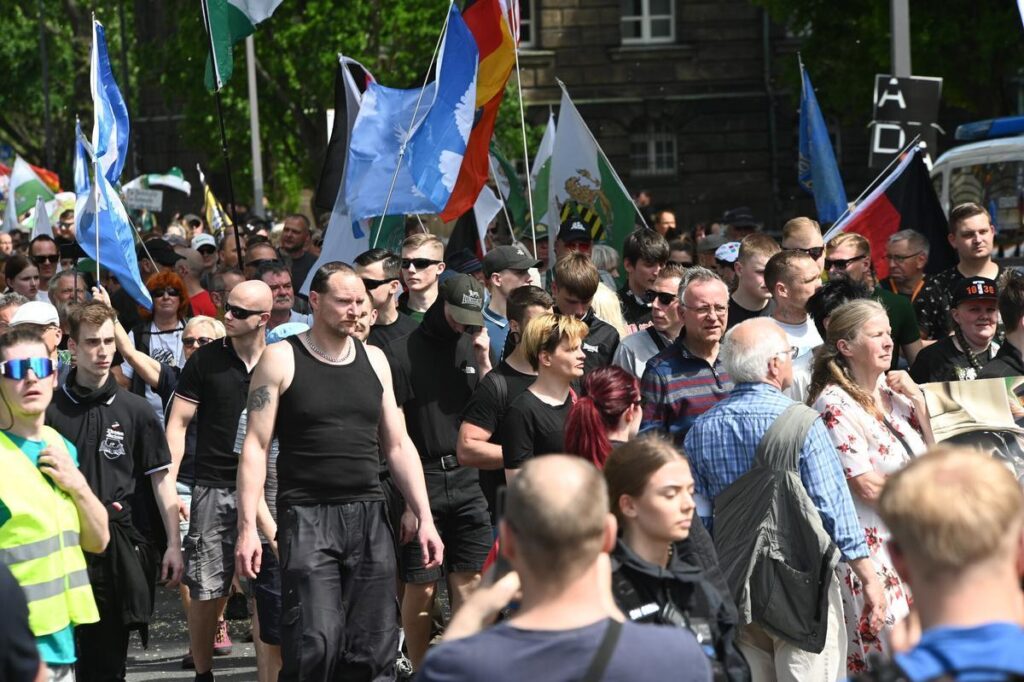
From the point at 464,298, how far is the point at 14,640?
4.28m

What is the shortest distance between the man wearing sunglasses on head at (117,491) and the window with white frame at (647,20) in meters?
31.2

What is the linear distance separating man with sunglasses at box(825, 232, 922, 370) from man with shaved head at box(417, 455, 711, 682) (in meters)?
4.63

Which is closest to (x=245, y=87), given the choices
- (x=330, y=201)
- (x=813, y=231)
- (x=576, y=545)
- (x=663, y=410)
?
(x=330, y=201)

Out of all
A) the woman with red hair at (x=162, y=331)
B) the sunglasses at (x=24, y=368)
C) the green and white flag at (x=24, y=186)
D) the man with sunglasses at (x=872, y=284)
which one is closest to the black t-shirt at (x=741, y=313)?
the man with sunglasses at (x=872, y=284)

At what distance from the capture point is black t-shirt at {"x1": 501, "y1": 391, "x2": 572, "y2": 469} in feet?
22.3

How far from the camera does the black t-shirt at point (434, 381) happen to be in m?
8.10

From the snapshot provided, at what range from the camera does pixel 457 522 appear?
8109 mm

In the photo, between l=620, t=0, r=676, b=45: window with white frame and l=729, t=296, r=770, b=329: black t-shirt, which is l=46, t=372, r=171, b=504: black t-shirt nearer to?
l=729, t=296, r=770, b=329: black t-shirt

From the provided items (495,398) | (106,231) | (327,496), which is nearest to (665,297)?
(495,398)

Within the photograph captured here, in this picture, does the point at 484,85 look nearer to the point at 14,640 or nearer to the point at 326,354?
the point at 326,354

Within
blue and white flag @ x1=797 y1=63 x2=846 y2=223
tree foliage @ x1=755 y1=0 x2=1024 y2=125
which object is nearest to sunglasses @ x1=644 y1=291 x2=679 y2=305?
blue and white flag @ x1=797 y1=63 x2=846 y2=223

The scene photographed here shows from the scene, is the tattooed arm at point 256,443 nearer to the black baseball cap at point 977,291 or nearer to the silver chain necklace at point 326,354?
the silver chain necklace at point 326,354

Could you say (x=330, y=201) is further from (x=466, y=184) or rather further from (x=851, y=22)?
(x=851, y=22)

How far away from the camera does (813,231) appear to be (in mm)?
9344
